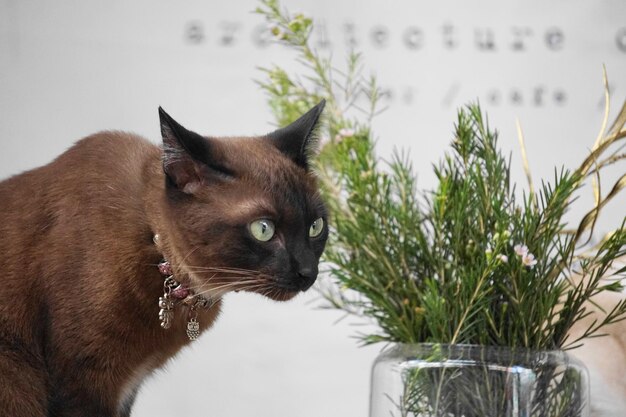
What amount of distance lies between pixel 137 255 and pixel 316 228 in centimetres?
15

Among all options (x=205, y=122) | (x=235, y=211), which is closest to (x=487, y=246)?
(x=235, y=211)

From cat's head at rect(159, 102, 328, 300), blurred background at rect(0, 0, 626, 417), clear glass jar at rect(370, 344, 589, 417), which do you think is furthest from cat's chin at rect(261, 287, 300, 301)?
blurred background at rect(0, 0, 626, 417)

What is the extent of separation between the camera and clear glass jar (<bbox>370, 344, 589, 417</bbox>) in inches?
24.0

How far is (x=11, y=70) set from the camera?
1.28 m

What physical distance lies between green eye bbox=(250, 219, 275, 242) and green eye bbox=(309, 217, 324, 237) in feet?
0.15

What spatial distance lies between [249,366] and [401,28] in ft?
2.23

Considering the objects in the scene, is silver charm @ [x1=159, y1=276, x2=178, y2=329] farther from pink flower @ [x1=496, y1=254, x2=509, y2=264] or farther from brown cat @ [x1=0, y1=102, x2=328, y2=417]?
pink flower @ [x1=496, y1=254, x2=509, y2=264]

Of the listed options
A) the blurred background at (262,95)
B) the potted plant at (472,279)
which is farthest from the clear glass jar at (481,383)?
the blurred background at (262,95)

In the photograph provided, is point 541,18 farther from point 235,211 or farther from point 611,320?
point 235,211

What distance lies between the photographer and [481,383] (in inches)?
24.1

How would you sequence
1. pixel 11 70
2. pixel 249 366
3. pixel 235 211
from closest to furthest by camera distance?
pixel 235 211, pixel 11 70, pixel 249 366

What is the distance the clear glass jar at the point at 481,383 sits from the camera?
2.00 feet

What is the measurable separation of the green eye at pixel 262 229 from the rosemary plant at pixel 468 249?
0.37ft

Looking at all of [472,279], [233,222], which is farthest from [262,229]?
[472,279]
